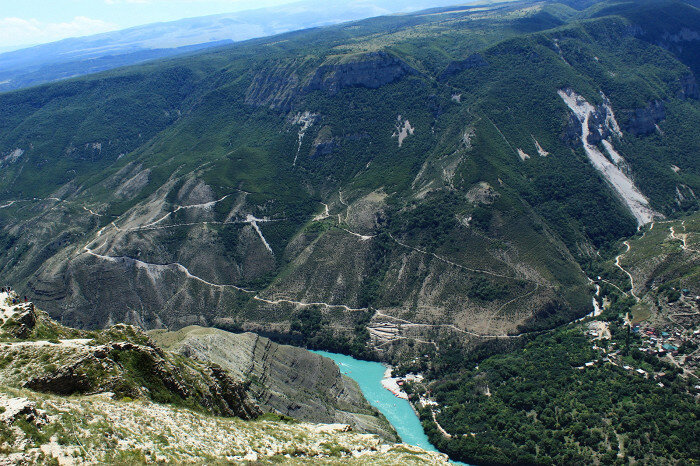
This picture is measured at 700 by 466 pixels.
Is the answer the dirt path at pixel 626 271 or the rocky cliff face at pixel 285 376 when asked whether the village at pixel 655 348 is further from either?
the rocky cliff face at pixel 285 376

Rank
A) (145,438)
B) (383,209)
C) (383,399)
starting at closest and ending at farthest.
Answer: (145,438), (383,399), (383,209)

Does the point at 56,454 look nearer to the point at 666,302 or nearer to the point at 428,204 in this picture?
the point at 666,302

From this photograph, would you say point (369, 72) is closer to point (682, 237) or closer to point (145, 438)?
point (682, 237)

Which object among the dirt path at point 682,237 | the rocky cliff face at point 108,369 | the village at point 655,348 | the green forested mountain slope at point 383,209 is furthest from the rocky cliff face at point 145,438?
the dirt path at point 682,237

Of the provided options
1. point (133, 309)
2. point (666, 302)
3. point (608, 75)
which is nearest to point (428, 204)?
point (666, 302)

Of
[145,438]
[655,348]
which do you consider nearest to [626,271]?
[655,348]

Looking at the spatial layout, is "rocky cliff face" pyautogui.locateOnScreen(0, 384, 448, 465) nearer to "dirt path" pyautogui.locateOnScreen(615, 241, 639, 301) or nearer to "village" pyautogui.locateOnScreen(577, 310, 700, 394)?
"village" pyautogui.locateOnScreen(577, 310, 700, 394)

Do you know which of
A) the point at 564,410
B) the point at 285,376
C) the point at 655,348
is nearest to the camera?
the point at 564,410
